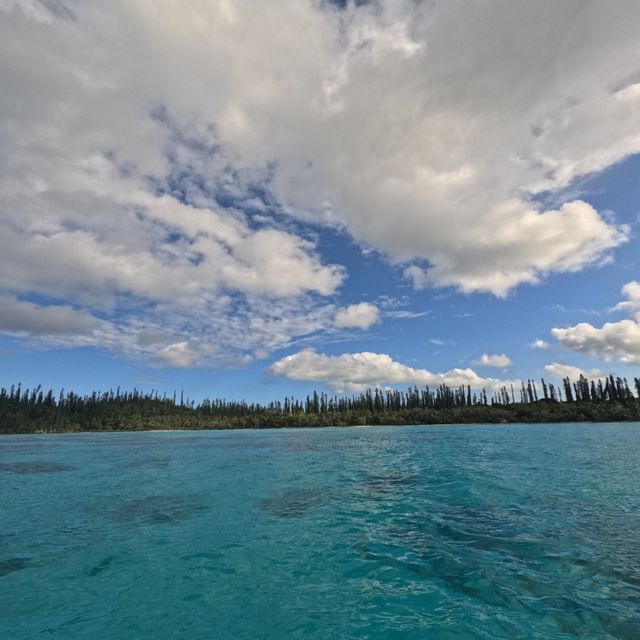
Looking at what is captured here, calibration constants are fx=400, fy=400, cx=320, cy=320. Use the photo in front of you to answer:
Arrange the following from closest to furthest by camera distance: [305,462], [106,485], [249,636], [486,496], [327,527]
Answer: [249,636]
[327,527]
[486,496]
[106,485]
[305,462]

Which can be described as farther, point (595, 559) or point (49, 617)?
point (595, 559)

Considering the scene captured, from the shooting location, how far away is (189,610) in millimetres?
11234

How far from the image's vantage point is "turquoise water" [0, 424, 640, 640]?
10.3 m

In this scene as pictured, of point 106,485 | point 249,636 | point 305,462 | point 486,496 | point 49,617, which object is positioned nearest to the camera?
point 249,636

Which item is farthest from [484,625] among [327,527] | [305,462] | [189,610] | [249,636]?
[305,462]

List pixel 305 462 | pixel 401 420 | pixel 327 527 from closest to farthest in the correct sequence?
pixel 327 527, pixel 305 462, pixel 401 420

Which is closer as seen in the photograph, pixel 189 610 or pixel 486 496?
pixel 189 610

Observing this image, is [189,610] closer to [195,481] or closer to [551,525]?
[551,525]

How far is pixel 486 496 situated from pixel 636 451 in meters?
36.6

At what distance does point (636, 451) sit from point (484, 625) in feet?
170

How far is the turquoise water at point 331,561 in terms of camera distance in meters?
10.3

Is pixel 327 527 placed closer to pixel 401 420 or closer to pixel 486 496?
pixel 486 496

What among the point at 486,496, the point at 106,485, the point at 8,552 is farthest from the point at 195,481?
the point at 486,496

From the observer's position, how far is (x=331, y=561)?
14.6 metres
